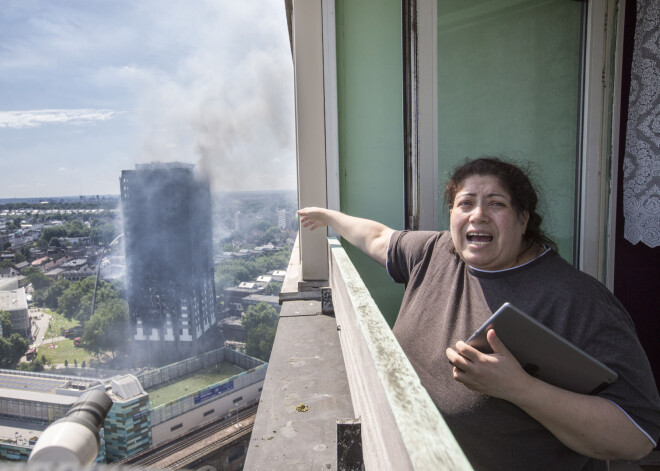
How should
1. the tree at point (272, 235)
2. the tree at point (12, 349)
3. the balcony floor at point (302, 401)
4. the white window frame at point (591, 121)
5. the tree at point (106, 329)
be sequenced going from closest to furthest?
the balcony floor at point (302, 401) < the white window frame at point (591, 121) < the tree at point (12, 349) < the tree at point (272, 235) < the tree at point (106, 329)

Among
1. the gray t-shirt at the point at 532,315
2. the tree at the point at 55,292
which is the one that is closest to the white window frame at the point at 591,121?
the gray t-shirt at the point at 532,315

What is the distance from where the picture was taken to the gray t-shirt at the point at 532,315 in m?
0.79

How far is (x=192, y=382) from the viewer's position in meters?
12.4

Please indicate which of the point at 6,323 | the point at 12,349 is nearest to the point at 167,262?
the point at 6,323

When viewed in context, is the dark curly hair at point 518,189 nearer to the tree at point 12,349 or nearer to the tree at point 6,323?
the tree at point 6,323

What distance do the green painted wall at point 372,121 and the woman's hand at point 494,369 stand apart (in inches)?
45.8

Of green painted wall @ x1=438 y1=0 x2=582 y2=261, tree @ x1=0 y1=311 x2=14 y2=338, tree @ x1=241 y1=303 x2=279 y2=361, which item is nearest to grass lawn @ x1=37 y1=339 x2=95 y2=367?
tree @ x1=0 y1=311 x2=14 y2=338

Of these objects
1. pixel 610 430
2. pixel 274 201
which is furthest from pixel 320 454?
pixel 274 201

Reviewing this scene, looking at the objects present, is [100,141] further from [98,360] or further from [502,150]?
[502,150]

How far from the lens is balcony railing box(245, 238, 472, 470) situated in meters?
0.37

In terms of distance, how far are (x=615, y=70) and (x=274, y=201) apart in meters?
12.5

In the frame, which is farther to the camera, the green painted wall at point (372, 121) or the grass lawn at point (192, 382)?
the grass lawn at point (192, 382)

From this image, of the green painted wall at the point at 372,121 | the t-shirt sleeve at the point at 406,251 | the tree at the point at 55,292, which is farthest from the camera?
the tree at the point at 55,292

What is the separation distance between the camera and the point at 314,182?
2062 mm
